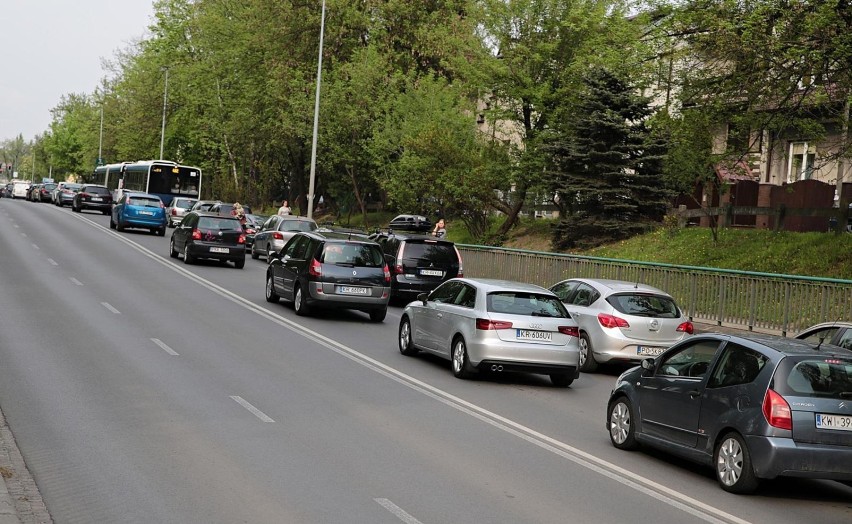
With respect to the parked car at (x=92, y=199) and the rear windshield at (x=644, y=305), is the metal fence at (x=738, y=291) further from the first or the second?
the parked car at (x=92, y=199)

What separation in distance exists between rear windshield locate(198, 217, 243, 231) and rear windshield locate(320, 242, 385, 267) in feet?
38.3

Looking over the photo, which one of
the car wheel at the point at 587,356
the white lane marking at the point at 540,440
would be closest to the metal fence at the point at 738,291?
the car wheel at the point at 587,356

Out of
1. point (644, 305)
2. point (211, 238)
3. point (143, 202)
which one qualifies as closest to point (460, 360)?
point (644, 305)

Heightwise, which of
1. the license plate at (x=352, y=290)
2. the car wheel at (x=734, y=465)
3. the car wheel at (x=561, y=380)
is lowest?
the car wheel at (x=561, y=380)

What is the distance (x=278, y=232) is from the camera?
37.8 meters

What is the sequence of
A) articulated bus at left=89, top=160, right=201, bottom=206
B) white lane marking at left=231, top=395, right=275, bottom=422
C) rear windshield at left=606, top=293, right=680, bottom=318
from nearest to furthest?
white lane marking at left=231, top=395, right=275, bottom=422 → rear windshield at left=606, top=293, right=680, bottom=318 → articulated bus at left=89, top=160, right=201, bottom=206

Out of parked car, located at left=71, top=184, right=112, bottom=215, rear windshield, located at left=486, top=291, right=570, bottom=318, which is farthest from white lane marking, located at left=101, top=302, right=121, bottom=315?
parked car, located at left=71, top=184, right=112, bottom=215

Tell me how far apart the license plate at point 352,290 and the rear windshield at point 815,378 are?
13837 millimetres

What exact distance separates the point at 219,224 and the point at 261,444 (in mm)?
24314

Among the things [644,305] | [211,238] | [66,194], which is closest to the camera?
[644,305]

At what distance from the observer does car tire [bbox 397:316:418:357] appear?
1774 cm

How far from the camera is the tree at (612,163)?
36000 millimetres

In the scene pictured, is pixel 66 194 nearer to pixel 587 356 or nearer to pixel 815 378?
pixel 587 356

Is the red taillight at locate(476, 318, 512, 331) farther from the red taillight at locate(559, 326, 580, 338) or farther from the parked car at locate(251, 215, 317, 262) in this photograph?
the parked car at locate(251, 215, 317, 262)
